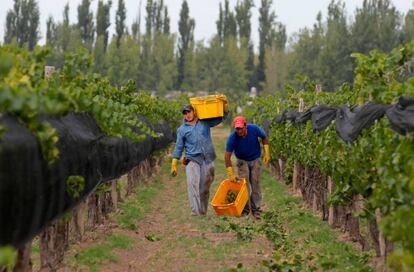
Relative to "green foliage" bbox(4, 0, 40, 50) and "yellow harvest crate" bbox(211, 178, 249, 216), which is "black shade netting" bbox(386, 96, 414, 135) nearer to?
"yellow harvest crate" bbox(211, 178, 249, 216)

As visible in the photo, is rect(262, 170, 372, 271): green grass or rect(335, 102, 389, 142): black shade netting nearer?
rect(335, 102, 389, 142): black shade netting

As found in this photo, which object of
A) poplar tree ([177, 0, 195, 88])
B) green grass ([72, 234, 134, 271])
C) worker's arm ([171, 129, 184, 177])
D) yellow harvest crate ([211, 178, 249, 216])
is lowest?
green grass ([72, 234, 134, 271])

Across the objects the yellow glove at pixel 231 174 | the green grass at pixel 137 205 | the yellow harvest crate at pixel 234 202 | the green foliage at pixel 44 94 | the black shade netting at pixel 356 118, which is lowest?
the green grass at pixel 137 205

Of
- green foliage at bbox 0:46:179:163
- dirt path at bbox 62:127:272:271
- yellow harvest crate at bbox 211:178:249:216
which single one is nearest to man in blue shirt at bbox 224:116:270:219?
yellow harvest crate at bbox 211:178:249:216

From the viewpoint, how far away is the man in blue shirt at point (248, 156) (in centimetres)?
1015

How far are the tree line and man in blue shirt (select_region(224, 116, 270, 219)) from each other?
134ft

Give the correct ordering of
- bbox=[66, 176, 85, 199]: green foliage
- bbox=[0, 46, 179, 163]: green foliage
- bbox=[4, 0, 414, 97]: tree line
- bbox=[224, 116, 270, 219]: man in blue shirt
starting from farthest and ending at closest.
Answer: bbox=[4, 0, 414, 97]: tree line → bbox=[224, 116, 270, 219]: man in blue shirt → bbox=[66, 176, 85, 199]: green foliage → bbox=[0, 46, 179, 163]: green foliage

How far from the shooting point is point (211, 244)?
8266mm

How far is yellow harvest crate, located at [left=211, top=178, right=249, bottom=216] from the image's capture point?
380 inches

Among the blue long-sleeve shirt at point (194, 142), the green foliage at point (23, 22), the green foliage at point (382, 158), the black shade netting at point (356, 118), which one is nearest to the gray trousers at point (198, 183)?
the blue long-sleeve shirt at point (194, 142)

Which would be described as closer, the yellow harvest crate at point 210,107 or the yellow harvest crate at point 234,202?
the yellow harvest crate at point 234,202

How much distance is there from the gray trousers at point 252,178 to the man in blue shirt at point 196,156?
0.53 metres

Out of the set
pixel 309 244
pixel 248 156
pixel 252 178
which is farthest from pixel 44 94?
pixel 252 178

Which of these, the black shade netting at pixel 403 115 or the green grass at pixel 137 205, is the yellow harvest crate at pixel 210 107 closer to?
the green grass at pixel 137 205
